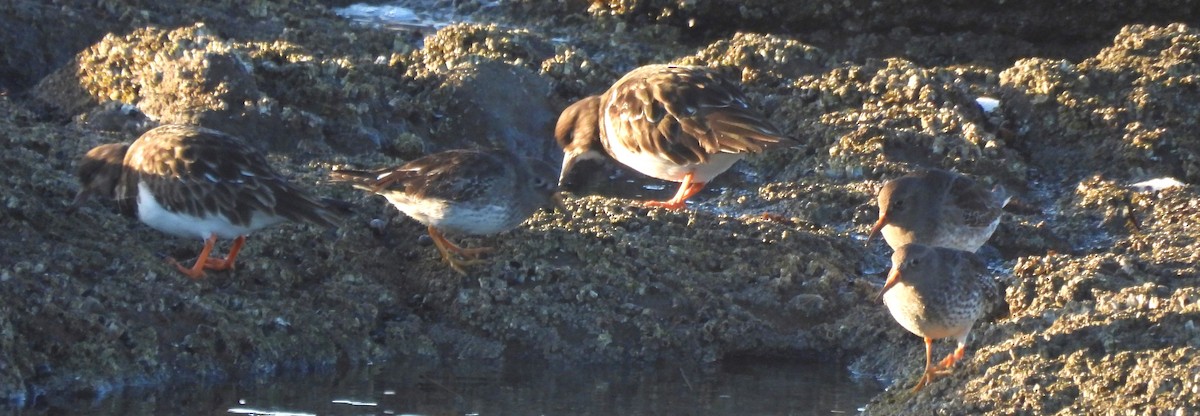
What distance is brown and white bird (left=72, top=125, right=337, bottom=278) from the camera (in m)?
7.17

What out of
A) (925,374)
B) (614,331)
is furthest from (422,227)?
(925,374)

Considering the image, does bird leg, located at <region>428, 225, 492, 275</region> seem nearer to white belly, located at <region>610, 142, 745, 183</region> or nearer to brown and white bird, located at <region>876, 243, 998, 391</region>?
white belly, located at <region>610, 142, 745, 183</region>

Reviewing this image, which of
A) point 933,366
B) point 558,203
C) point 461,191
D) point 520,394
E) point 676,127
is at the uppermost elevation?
point 676,127

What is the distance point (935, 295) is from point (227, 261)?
3003 mm

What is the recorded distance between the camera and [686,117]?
8.77 metres

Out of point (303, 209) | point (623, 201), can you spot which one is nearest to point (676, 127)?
point (623, 201)

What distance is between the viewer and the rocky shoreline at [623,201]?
676 centimetres

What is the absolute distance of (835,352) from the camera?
7570 millimetres

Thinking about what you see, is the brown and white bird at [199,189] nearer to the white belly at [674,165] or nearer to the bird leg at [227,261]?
the bird leg at [227,261]

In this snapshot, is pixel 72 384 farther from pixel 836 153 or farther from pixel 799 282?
pixel 836 153

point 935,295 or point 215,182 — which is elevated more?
point 215,182

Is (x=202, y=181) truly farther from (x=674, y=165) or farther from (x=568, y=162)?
(x=568, y=162)

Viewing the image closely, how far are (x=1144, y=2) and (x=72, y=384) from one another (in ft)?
26.1

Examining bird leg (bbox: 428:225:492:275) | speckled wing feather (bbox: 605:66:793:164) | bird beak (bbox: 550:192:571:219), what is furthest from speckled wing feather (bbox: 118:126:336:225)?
speckled wing feather (bbox: 605:66:793:164)
